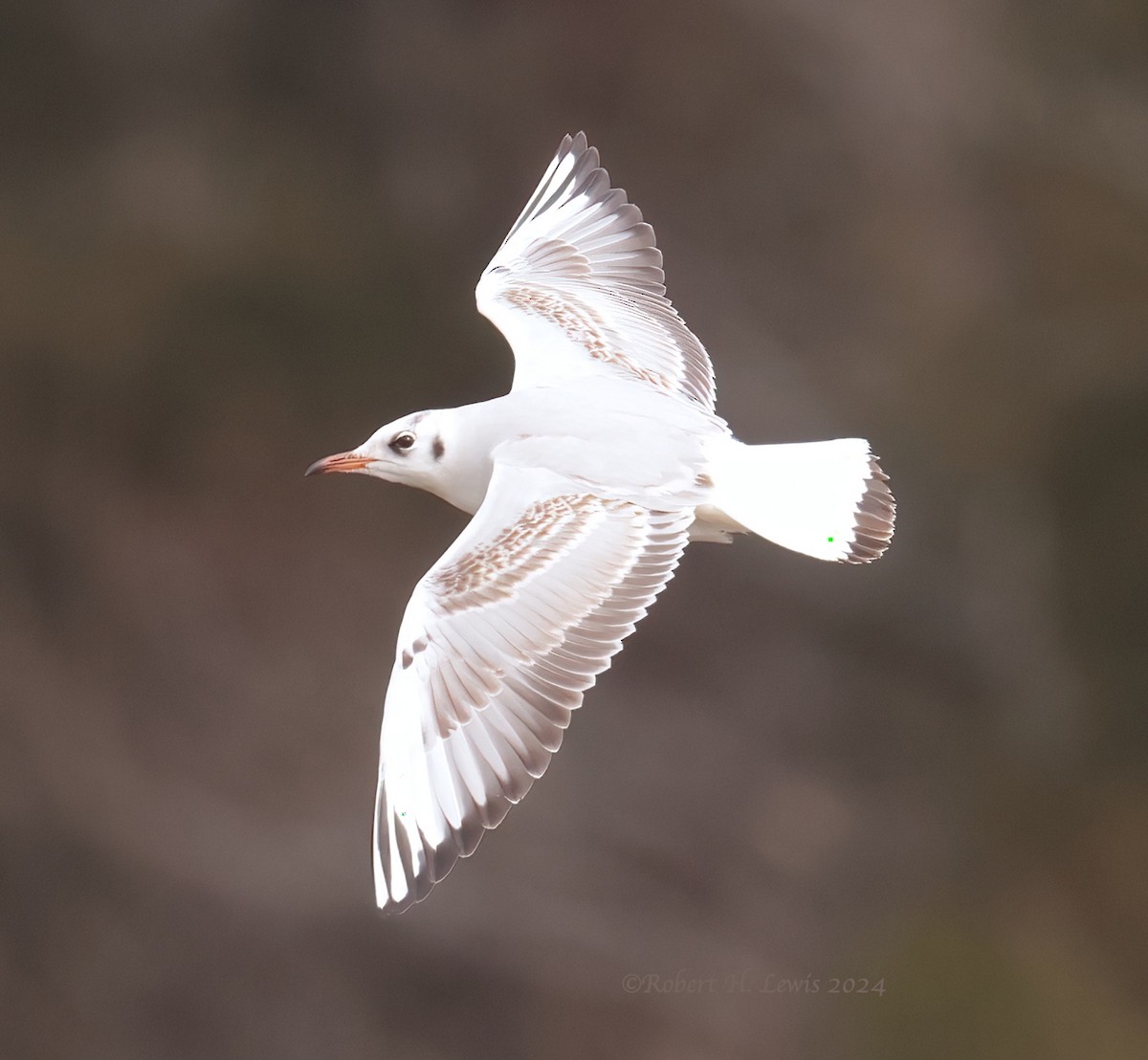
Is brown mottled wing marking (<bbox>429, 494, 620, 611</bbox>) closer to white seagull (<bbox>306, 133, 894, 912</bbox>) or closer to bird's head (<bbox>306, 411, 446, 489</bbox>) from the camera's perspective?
white seagull (<bbox>306, 133, 894, 912</bbox>)

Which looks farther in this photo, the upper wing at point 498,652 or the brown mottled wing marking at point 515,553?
the brown mottled wing marking at point 515,553

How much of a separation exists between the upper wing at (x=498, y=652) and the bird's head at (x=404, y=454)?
0.27 metres

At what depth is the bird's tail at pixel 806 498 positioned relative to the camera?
2.40 m

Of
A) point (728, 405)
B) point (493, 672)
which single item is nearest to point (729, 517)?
point (493, 672)

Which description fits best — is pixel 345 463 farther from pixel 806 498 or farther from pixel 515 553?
pixel 806 498

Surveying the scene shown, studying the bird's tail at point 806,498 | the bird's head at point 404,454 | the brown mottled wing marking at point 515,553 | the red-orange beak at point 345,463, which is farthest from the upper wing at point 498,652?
the red-orange beak at point 345,463

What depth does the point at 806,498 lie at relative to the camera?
2.48 metres

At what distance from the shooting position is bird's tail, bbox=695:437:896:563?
2400 millimetres

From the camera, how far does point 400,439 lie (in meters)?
2.62

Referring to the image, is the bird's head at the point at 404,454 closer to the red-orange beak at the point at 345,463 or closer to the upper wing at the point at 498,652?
the red-orange beak at the point at 345,463

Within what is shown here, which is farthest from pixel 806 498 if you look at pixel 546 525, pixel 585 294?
pixel 585 294

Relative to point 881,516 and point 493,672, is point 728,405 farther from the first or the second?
point 493,672

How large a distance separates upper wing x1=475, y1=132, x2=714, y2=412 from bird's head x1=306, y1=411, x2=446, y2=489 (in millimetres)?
241

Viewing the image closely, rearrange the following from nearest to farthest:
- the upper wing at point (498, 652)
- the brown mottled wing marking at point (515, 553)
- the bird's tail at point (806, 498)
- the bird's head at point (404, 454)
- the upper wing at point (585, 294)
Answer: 1. the upper wing at point (498, 652)
2. the brown mottled wing marking at point (515, 553)
3. the bird's tail at point (806, 498)
4. the bird's head at point (404, 454)
5. the upper wing at point (585, 294)
